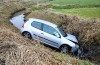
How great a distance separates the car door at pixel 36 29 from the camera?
63.4ft

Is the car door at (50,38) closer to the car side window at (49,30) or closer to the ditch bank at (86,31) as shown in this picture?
the car side window at (49,30)

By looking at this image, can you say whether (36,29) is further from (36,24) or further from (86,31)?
(86,31)

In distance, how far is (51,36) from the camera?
1905cm

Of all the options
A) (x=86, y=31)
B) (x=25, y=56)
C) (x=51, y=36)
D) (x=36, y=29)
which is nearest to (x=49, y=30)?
(x=51, y=36)

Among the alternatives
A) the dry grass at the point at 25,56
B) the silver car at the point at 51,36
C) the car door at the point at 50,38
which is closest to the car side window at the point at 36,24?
the silver car at the point at 51,36

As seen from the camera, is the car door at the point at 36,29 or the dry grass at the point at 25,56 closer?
the dry grass at the point at 25,56

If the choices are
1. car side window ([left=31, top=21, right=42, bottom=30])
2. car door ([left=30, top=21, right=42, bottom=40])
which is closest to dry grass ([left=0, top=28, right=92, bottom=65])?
car door ([left=30, top=21, right=42, bottom=40])

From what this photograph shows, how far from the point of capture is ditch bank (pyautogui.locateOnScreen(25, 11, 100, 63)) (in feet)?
68.0

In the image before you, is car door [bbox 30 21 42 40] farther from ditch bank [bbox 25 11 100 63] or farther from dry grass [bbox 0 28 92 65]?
dry grass [bbox 0 28 92 65]

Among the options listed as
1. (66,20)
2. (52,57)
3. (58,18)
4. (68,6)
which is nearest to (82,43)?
(66,20)

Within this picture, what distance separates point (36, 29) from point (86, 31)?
215 inches

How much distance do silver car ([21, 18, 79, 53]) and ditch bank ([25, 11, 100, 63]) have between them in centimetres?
140

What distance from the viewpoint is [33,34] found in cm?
1942

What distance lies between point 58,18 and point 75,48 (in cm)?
1056
